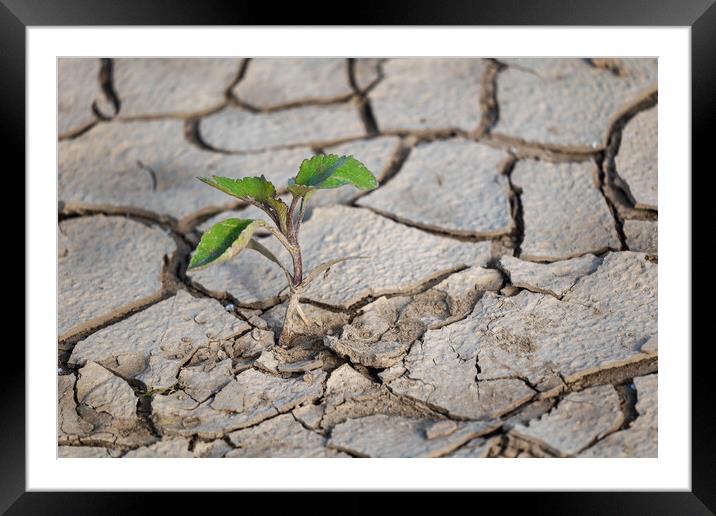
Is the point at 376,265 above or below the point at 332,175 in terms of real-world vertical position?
below

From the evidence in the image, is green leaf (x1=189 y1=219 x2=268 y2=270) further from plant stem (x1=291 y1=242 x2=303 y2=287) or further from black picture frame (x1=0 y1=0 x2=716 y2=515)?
black picture frame (x1=0 y1=0 x2=716 y2=515)

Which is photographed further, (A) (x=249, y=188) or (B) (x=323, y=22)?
(A) (x=249, y=188)

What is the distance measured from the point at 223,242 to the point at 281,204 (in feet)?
0.77

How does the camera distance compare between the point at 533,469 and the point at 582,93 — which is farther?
the point at 582,93

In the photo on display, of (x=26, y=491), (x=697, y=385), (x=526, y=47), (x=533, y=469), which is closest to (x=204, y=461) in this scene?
(x=26, y=491)

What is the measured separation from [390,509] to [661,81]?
1.21 m

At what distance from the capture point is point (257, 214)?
3176 millimetres

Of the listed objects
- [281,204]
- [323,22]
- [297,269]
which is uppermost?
[323,22]

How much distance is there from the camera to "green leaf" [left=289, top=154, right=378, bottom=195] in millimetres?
2344

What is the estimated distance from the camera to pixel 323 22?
7.17 ft

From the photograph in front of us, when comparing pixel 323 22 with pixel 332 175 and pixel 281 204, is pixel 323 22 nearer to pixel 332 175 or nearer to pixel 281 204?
pixel 332 175

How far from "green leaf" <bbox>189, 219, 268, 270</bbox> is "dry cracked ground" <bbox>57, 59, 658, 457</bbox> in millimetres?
405

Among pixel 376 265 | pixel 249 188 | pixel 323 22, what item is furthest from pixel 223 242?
pixel 376 265

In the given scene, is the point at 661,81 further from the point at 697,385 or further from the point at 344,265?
the point at 344,265
